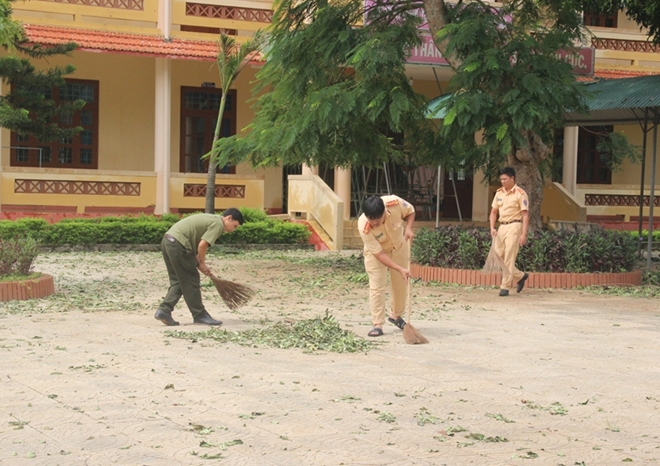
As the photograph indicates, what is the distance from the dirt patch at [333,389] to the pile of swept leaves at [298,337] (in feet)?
0.62

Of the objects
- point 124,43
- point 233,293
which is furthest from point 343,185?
point 233,293

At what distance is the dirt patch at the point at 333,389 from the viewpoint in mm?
5328

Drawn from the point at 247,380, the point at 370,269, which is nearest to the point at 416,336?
the point at 370,269

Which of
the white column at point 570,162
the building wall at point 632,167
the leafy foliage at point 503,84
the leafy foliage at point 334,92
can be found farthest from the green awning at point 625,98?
the building wall at point 632,167

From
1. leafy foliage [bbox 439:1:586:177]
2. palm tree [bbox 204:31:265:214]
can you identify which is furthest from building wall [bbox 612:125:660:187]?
leafy foliage [bbox 439:1:586:177]

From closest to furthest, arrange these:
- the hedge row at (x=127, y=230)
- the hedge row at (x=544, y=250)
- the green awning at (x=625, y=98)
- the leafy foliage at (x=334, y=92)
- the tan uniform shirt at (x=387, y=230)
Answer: the tan uniform shirt at (x=387, y=230)
the leafy foliage at (x=334, y=92)
the hedge row at (x=544, y=250)
the green awning at (x=625, y=98)
the hedge row at (x=127, y=230)

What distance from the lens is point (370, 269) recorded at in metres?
9.13

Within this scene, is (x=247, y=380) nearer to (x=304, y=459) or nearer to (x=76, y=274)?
(x=304, y=459)

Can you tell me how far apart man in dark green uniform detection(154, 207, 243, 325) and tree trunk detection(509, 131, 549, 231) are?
6207 millimetres

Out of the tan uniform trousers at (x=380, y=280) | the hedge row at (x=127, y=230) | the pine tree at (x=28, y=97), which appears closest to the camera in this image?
the tan uniform trousers at (x=380, y=280)

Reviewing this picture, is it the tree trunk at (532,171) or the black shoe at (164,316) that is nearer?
the black shoe at (164,316)

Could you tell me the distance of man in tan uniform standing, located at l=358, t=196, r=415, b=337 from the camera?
8883 mm

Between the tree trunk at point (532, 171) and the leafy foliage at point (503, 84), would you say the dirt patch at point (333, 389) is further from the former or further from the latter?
the tree trunk at point (532, 171)

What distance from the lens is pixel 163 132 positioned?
68.6 ft
